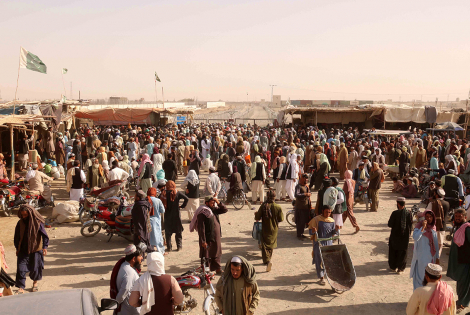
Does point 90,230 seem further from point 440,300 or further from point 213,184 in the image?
point 440,300

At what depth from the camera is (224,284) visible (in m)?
4.12

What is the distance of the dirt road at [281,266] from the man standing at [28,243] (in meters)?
0.45

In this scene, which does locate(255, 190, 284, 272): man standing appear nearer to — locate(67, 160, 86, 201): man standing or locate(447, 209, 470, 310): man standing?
locate(447, 209, 470, 310): man standing

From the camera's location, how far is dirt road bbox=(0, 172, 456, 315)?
5.83 m

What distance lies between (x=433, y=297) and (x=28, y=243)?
5603 mm

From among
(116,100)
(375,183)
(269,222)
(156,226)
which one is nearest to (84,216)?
(156,226)

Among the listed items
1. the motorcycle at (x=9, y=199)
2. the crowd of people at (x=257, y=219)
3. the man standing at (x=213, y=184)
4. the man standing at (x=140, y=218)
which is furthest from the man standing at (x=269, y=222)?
the motorcycle at (x=9, y=199)

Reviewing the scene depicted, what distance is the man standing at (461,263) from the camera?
5410 millimetres

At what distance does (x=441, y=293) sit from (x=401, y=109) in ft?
76.3

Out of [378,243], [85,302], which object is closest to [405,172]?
[378,243]

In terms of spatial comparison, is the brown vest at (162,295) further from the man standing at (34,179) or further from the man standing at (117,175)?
the man standing at (34,179)

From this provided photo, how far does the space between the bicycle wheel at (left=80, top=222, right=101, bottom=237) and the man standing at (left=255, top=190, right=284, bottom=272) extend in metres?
4.18

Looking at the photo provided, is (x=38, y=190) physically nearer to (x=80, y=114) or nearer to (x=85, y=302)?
(x=85, y=302)

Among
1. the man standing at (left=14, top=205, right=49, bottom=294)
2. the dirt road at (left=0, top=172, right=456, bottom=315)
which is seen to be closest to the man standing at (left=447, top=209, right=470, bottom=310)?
the dirt road at (left=0, top=172, right=456, bottom=315)
